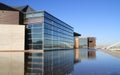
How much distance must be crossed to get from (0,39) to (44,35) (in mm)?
10614

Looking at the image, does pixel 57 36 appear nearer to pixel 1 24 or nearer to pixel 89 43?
pixel 1 24

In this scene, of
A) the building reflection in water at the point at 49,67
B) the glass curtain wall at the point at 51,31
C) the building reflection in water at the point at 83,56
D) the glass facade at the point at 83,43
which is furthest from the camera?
the glass facade at the point at 83,43

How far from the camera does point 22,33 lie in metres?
47.1

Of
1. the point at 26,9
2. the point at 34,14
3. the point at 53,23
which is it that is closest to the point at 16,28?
the point at 34,14

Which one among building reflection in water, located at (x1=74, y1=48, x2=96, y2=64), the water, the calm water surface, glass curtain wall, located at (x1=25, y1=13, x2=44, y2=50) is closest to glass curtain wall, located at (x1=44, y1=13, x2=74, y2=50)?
glass curtain wall, located at (x1=25, y1=13, x2=44, y2=50)

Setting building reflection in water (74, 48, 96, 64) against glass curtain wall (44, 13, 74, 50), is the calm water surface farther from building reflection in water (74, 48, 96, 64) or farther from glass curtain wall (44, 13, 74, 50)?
glass curtain wall (44, 13, 74, 50)

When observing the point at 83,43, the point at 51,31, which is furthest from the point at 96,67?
the point at 83,43

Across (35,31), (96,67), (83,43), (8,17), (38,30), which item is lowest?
(96,67)

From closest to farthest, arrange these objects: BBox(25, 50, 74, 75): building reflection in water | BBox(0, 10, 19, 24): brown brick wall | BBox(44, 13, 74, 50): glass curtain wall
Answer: BBox(25, 50, 74, 75): building reflection in water
BBox(44, 13, 74, 50): glass curtain wall
BBox(0, 10, 19, 24): brown brick wall

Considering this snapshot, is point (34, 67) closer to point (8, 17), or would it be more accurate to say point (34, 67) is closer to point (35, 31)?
point (35, 31)

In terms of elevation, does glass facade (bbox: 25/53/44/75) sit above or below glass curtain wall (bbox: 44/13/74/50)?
below

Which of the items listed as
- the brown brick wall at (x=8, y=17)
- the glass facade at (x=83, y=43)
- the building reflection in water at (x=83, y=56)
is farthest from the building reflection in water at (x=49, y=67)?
the glass facade at (x=83, y=43)

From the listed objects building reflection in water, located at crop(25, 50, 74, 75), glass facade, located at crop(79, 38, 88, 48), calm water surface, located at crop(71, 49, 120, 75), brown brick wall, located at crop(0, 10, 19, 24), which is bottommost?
calm water surface, located at crop(71, 49, 120, 75)

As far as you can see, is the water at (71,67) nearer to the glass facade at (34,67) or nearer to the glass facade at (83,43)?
the glass facade at (34,67)
